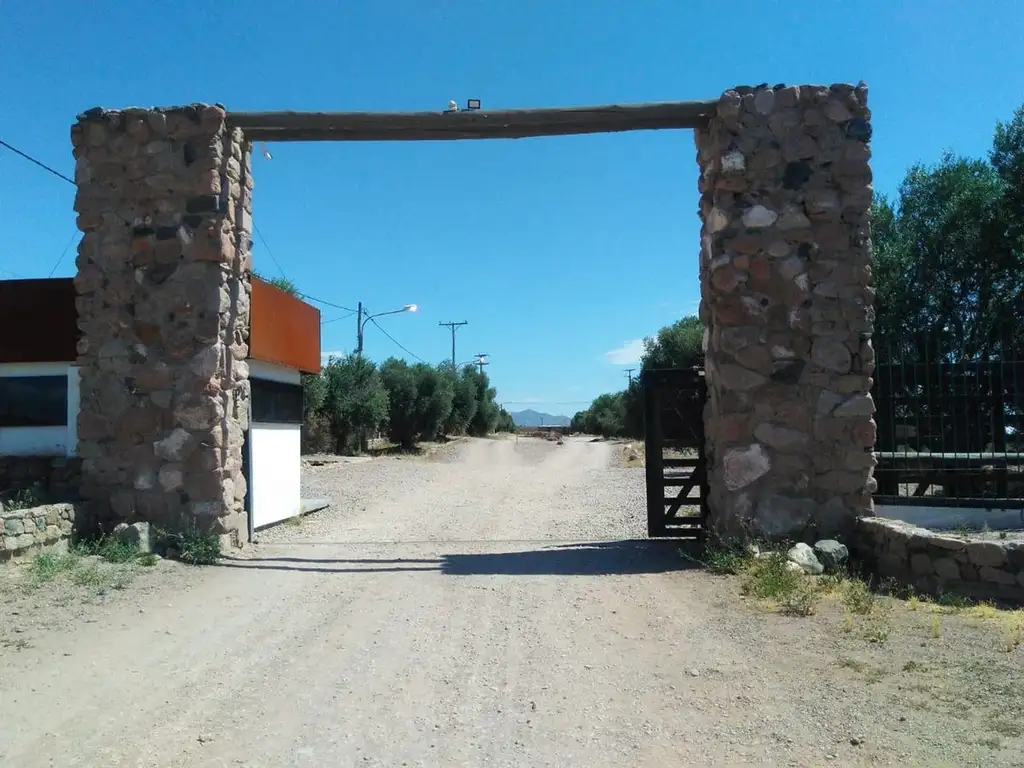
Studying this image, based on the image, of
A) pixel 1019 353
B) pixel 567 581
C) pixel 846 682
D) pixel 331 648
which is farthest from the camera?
pixel 1019 353

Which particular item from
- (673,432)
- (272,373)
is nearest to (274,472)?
→ (272,373)

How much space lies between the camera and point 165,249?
9.32 meters

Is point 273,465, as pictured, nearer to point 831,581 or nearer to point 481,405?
point 831,581

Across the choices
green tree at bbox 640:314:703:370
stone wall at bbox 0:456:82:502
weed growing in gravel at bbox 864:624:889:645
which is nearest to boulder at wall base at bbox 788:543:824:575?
weed growing in gravel at bbox 864:624:889:645

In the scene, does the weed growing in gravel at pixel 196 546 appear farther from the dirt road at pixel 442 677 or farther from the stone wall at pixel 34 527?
the stone wall at pixel 34 527

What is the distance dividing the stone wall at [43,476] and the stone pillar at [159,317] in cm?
32

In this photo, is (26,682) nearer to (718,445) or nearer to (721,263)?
(718,445)

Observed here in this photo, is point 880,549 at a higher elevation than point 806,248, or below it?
below

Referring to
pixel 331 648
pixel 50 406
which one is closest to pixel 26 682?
pixel 331 648

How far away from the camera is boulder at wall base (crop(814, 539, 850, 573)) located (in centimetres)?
837

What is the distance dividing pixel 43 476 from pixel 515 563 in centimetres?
593

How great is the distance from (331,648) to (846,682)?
3.55m

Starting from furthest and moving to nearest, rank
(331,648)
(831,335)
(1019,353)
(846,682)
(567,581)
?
(1019,353)
(831,335)
(567,581)
(331,648)
(846,682)

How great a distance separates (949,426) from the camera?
9.26 meters
